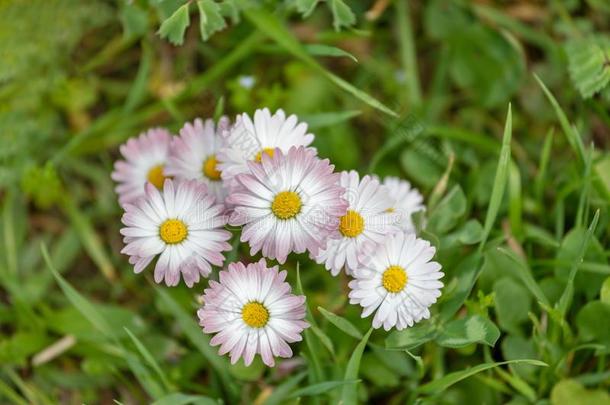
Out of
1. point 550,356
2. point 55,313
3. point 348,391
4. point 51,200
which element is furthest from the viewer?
point 51,200

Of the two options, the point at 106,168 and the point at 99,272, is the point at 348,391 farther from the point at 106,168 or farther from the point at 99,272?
the point at 106,168

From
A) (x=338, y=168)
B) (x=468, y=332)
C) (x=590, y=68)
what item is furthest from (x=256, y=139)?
(x=590, y=68)

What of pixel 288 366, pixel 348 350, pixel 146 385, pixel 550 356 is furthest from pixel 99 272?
pixel 550 356

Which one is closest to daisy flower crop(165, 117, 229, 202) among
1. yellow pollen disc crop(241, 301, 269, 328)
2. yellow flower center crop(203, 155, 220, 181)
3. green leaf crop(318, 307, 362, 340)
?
yellow flower center crop(203, 155, 220, 181)

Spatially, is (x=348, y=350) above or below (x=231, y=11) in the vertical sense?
below

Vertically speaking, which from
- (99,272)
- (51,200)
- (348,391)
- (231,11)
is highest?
(231,11)

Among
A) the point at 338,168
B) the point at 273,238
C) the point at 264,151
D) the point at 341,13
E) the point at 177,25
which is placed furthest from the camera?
the point at 338,168

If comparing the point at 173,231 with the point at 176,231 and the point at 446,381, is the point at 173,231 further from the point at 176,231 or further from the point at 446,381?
the point at 446,381
